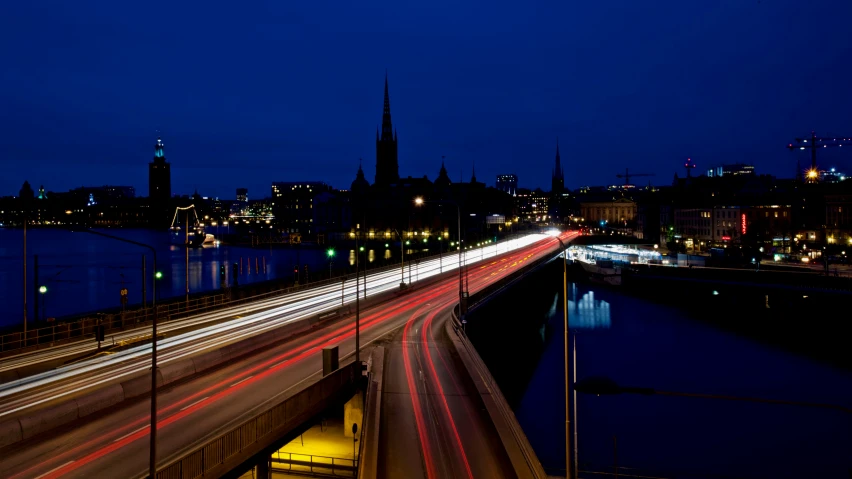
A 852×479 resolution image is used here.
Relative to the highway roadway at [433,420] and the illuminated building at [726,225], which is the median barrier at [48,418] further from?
the illuminated building at [726,225]

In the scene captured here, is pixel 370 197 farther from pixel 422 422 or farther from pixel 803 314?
pixel 422 422

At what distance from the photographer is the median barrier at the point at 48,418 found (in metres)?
14.7

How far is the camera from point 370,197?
7249 inches

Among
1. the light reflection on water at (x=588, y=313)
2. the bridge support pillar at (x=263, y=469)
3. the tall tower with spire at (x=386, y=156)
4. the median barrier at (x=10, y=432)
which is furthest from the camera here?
the tall tower with spire at (x=386, y=156)

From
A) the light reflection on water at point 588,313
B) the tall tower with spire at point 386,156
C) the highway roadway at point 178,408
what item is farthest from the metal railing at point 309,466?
the tall tower with spire at point 386,156

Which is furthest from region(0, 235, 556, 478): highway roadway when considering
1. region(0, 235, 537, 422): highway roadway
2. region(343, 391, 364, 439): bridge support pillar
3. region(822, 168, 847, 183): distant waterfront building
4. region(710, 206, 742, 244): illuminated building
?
region(822, 168, 847, 183): distant waterfront building

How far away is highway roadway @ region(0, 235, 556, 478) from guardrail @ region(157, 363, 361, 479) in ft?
3.56

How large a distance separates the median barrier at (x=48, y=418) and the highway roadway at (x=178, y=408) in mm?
218

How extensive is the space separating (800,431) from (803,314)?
33.6m

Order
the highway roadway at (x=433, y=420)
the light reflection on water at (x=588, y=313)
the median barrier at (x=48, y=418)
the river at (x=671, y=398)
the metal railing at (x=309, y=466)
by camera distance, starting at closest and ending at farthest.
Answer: the highway roadway at (x=433, y=420)
the median barrier at (x=48, y=418)
the metal railing at (x=309, y=466)
the river at (x=671, y=398)
the light reflection on water at (x=588, y=313)

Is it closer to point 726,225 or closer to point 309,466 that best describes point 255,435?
point 309,466

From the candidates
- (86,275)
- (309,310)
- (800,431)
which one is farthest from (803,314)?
(86,275)

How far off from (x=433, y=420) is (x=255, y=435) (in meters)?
5.20

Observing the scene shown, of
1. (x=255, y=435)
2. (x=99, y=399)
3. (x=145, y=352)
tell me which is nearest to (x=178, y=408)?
(x=99, y=399)
